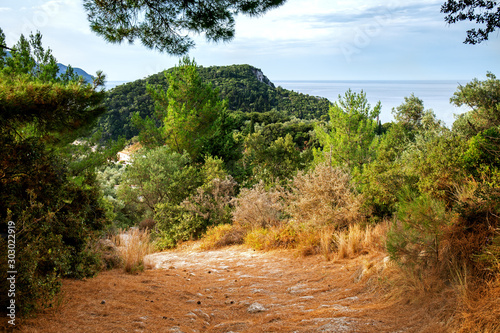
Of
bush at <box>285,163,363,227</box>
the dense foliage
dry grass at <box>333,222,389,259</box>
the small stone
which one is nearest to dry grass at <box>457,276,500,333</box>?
the small stone

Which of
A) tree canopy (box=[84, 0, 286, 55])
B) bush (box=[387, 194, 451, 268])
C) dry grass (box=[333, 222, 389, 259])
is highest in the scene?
tree canopy (box=[84, 0, 286, 55])

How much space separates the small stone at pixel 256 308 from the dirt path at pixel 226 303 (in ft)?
0.04

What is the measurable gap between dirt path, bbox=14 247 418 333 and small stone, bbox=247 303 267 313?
0.01 m

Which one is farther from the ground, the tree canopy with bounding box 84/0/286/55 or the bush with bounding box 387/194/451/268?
the tree canopy with bounding box 84/0/286/55

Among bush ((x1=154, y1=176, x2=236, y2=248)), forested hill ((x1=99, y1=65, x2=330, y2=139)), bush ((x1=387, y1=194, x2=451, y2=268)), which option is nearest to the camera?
bush ((x1=387, y1=194, x2=451, y2=268))

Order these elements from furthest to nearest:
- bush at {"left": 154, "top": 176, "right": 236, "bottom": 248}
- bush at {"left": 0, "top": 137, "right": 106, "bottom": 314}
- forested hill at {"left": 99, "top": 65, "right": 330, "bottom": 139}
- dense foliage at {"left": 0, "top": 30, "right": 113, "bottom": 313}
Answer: forested hill at {"left": 99, "top": 65, "right": 330, "bottom": 139} < bush at {"left": 154, "top": 176, "right": 236, "bottom": 248} < dense foliage at {"left": 0, "top": 30, "right": 113, "bottom": 313} < bush at {"left": 0, "top": 137, "right": 106, "bottom": 314}

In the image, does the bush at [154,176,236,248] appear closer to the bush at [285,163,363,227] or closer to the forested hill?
the bush at [285,163,363,227]

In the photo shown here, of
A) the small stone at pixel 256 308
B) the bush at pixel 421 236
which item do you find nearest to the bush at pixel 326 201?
the bush at pixel 421 236

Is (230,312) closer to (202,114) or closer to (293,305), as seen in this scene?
(293,305)

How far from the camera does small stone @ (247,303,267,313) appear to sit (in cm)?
391

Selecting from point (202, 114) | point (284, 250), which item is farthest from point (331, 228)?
point (202, 114)

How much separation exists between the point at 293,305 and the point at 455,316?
5.82 ft

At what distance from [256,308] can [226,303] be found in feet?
1.75

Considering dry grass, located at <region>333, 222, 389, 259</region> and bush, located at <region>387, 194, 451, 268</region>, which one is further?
dry grass, located at <region>333, 222, 389, 259</region>
